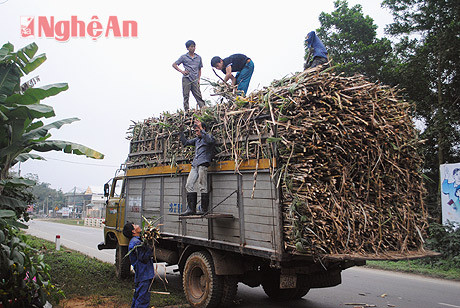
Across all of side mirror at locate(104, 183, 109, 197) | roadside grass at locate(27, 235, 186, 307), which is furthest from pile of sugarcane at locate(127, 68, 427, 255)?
side mirror at locate(104, 183, 109, 197)

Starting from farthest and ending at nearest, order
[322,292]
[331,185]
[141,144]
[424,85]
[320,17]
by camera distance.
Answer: [320,17]
[424,85]
[141,144]
[322,292]
[331,185]

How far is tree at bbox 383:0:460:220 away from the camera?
12578mm

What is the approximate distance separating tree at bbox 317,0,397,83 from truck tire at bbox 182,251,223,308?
37.8ft

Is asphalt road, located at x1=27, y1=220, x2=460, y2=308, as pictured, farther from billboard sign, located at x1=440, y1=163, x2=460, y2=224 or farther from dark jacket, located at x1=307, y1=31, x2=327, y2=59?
dark jacket, located at x1=307, y1=31, x2=327, y2=59

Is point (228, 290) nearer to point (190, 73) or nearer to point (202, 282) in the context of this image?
point (202, 282)

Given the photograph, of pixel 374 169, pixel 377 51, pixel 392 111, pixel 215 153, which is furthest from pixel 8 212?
pixel 377 51

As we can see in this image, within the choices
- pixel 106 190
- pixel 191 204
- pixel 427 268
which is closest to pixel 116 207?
pixel 106 190

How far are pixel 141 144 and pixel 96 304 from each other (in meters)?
3.24

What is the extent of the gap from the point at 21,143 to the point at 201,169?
10.4 ft

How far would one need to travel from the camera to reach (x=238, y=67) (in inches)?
305

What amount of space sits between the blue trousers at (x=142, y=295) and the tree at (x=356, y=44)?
12.7 meters

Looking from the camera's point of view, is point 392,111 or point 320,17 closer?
point 392,111

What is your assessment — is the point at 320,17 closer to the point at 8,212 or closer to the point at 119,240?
the point at 119,240

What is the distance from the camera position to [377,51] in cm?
1546
